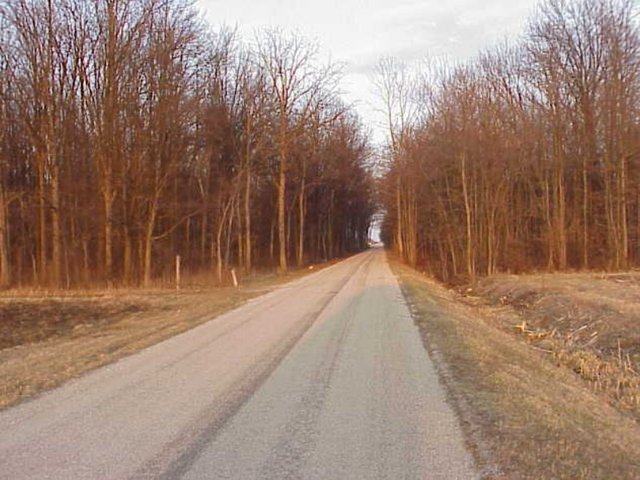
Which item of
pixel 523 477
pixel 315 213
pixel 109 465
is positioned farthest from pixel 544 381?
pixel 315 213

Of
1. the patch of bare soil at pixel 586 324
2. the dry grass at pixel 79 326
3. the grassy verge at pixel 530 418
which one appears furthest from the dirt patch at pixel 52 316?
the patch of bare soil at pixel 586 324

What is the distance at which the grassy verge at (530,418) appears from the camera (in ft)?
17.6

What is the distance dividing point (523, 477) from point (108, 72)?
3080 cm

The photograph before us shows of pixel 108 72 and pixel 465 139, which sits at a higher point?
pixel 108 72

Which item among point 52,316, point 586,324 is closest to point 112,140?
point 52,316

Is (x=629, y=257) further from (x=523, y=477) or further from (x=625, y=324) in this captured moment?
(x=523, y=477)

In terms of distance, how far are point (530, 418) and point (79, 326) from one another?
1558 cm

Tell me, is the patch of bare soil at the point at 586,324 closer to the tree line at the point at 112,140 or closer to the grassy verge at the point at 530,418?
the grassy verge at the point at 530,418

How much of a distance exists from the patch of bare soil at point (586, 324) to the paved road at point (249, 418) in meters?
3.06

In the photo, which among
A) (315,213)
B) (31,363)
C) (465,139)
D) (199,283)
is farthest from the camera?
(315,213)

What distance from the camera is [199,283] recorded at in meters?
30.4

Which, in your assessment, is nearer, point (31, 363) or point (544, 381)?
point (544, 381)

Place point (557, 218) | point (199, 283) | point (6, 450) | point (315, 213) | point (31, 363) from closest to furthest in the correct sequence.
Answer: point (6, 450) < point (31, 363) < point (199, 283) < point (557, 218) < point (315, 213)

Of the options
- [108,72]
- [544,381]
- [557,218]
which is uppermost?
[108,72]
